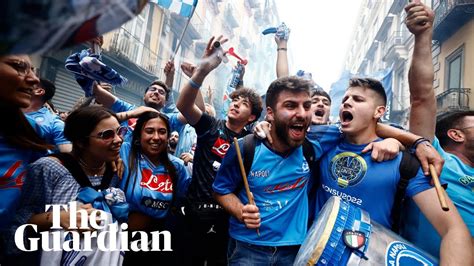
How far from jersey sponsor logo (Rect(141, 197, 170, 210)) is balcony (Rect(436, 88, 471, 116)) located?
13.4 metres

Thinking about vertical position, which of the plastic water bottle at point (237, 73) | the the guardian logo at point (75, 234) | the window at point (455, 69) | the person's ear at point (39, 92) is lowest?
the the guardian logo at point (75, 234)

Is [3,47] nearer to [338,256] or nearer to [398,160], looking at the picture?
[338,256]

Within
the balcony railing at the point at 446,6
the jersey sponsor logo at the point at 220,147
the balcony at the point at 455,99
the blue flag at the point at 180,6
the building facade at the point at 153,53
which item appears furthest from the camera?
the balcony railing at the point at 446,6

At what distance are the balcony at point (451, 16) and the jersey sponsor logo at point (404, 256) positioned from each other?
15.0 meters

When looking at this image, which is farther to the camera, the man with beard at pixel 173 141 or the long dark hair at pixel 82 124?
the man with beard at pixel 173 141

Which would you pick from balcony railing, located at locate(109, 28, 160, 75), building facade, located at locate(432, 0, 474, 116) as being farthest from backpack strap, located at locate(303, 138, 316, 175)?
building facade, located at locate(432, 0, 474, 116)

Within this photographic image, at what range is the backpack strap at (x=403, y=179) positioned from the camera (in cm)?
177

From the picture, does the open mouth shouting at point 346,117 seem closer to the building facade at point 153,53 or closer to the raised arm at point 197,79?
the raised arm at point 197,79

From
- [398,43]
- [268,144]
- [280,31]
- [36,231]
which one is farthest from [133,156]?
[398,43]

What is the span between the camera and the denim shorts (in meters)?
1.91

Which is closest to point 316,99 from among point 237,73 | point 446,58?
point 237,73

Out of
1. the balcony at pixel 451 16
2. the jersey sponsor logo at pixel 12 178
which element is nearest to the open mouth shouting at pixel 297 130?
the jersey sponsor logo at pixel 12 178

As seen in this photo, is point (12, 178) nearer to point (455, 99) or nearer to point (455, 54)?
point (455, 99)

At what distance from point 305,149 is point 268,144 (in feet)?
0.88
